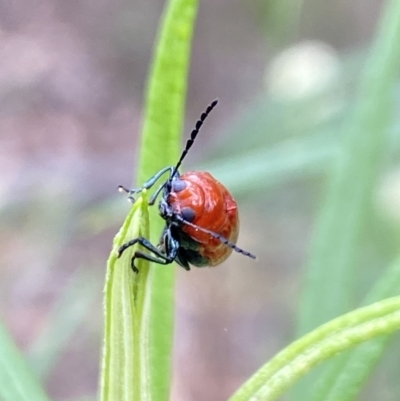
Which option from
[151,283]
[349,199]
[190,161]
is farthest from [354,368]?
[190,161]

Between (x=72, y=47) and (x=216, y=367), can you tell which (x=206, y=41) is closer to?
(x=72, y=47)

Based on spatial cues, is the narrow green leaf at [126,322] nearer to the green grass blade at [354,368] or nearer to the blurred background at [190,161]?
the green grass blade at [354,368]

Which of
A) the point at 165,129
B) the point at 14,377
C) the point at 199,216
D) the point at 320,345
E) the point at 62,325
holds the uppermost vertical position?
the point at 165,129

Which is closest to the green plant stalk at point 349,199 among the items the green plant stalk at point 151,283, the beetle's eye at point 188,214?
the beetle's eye at point 188,214

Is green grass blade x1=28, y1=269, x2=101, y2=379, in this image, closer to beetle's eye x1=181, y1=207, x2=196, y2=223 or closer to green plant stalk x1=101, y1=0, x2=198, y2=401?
beetle's eye x1=181, y1=207, x2=196, y2=223

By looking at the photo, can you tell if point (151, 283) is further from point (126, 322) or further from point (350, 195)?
point (350, 195)

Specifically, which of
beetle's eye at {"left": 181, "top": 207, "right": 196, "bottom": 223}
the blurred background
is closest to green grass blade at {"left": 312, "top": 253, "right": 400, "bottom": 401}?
beetle's eye at {"left": 181, "top": 207, "right": 196, "bottom": 223}
